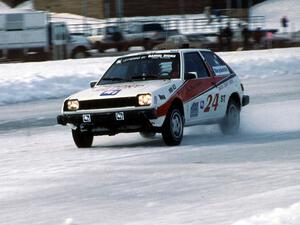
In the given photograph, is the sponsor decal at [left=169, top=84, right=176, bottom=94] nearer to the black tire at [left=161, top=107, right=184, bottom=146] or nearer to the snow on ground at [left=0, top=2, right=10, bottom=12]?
the black tire at [left=161, top=107, right=184, bottom=146]

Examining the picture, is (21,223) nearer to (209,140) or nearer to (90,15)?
(209,140)

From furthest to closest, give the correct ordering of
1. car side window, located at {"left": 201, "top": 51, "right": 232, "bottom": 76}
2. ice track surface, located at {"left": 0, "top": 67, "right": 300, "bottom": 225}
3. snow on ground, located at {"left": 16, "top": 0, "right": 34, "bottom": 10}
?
snow on ground, located at {"left": 16, "top": 0, "right": 34, "bottom": 10} < car side window, located at {"left": 201, "top": 51, "right": 232, "bottom": 76} < ice track surface, located at {"left": 0, "top": 67, "right": 300, "bottom": 225}

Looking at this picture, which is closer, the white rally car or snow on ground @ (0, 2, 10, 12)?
the white rally car

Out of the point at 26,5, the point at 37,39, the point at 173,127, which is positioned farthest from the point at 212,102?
the point at 26,5

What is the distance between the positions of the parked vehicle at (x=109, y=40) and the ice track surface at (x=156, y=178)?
93.7ft

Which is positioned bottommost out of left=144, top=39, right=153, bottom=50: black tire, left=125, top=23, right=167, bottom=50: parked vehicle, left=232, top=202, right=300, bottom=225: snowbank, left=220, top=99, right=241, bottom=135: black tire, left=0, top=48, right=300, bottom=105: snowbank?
left=125, top=23, right=167, bottom=50: parked vehicle

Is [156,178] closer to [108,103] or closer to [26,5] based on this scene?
[108,103]

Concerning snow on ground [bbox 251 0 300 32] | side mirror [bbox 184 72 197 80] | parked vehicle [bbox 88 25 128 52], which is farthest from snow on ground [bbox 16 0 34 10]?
side mirror [bbox 184 72 197 80]

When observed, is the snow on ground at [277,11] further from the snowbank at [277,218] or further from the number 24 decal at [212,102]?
the snowbank at [277,218]

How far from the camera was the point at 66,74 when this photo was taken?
28109 millimetres

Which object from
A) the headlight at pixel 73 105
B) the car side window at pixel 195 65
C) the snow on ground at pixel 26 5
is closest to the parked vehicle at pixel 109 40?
the snow on ground at pixel 26 5

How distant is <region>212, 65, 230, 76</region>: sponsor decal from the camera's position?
561 inches

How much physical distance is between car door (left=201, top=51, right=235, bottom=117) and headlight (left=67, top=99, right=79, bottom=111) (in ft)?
7.55

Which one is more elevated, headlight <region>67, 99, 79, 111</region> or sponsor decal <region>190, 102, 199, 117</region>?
headlight <region>67, 99, 79, 111</region>
